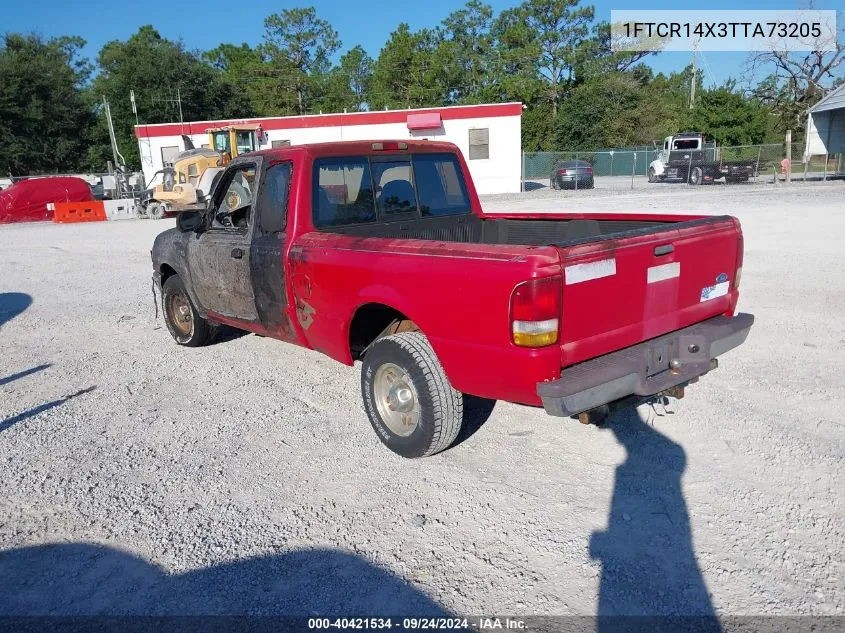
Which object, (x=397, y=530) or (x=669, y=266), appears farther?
(x=669, y=266)

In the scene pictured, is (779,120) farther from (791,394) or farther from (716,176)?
(791,394)

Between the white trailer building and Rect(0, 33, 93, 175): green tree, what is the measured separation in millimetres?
25103

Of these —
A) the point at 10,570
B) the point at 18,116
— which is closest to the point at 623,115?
the point at 18,116

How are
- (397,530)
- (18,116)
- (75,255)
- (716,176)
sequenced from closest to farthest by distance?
(397,530) → (75,255) → (716,176) → (18,116)

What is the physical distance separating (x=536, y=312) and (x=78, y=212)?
25.9 m

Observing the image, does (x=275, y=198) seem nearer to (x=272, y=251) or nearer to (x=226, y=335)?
(x=272, y=251)

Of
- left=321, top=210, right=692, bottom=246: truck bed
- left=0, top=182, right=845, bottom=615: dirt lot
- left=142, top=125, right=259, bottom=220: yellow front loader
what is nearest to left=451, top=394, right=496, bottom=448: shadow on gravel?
left=0, top=182, right=845, bottom=615: dirt lot

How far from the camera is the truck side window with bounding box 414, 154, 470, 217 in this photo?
528 cm

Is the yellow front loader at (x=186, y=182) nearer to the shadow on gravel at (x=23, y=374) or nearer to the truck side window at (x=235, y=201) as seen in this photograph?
the shadow on gravel at (x=23, y=374)

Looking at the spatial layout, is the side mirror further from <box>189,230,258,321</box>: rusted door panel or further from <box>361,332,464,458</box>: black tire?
<box>361,332,464,458</box>: black tire

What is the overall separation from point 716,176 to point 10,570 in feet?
109

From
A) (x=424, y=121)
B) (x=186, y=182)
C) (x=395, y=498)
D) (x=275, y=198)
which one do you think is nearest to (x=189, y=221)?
(x=275, y=198)

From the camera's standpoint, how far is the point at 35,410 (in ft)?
16.9

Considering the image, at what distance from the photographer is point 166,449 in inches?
171
